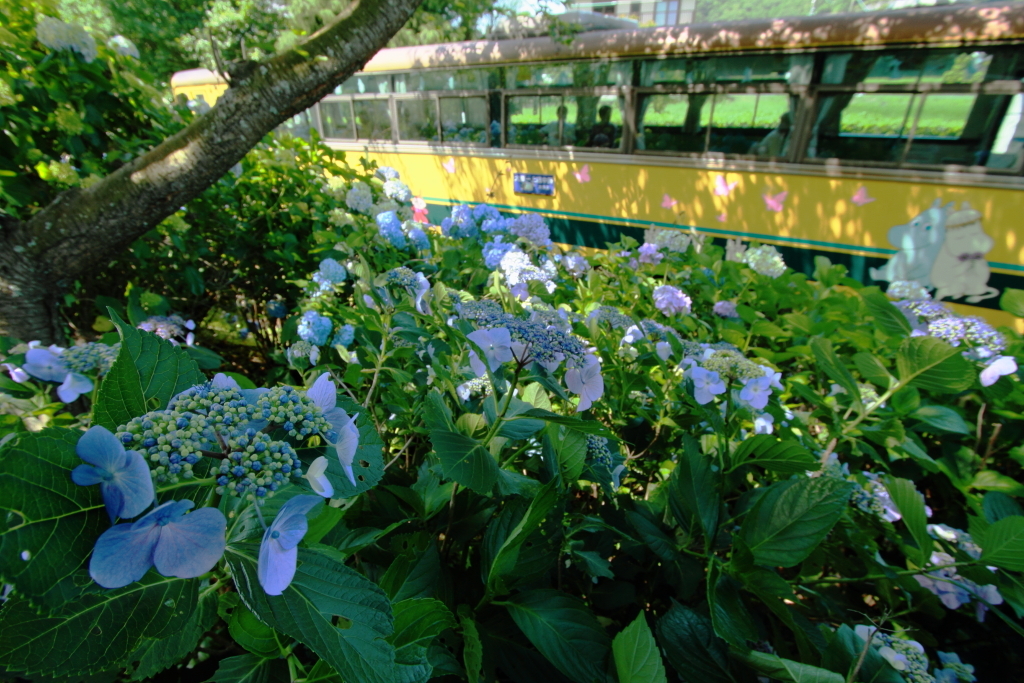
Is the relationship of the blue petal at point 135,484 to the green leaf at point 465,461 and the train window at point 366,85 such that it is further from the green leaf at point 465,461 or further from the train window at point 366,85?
the train window at point 366,85

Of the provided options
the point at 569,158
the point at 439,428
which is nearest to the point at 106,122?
the point at 439,428

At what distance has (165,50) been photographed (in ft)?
52.4

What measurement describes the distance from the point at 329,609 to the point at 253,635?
32 centimetres

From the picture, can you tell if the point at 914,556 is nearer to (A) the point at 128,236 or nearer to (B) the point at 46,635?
(B) the point at 46,635

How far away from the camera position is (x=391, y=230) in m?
2.02

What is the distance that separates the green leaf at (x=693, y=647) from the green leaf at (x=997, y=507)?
0.74 meters

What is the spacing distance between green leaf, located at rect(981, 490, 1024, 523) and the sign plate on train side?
18.4 feet

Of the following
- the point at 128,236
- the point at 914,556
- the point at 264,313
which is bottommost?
the point at 264,313

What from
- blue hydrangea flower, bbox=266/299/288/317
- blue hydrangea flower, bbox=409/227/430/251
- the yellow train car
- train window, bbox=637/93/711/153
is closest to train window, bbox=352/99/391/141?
the yellow train car

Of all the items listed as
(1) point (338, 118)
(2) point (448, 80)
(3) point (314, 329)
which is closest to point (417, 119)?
(2) point (448, 80)

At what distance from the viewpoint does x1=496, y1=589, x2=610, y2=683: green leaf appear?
2.31 ft

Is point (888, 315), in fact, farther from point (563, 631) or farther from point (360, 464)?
point (360, 464)

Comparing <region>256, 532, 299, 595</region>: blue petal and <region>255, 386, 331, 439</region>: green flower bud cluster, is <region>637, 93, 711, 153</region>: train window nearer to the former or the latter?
<region>255, 386, 331, 439</region>: green flower bud cluster

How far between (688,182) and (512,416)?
531cm
